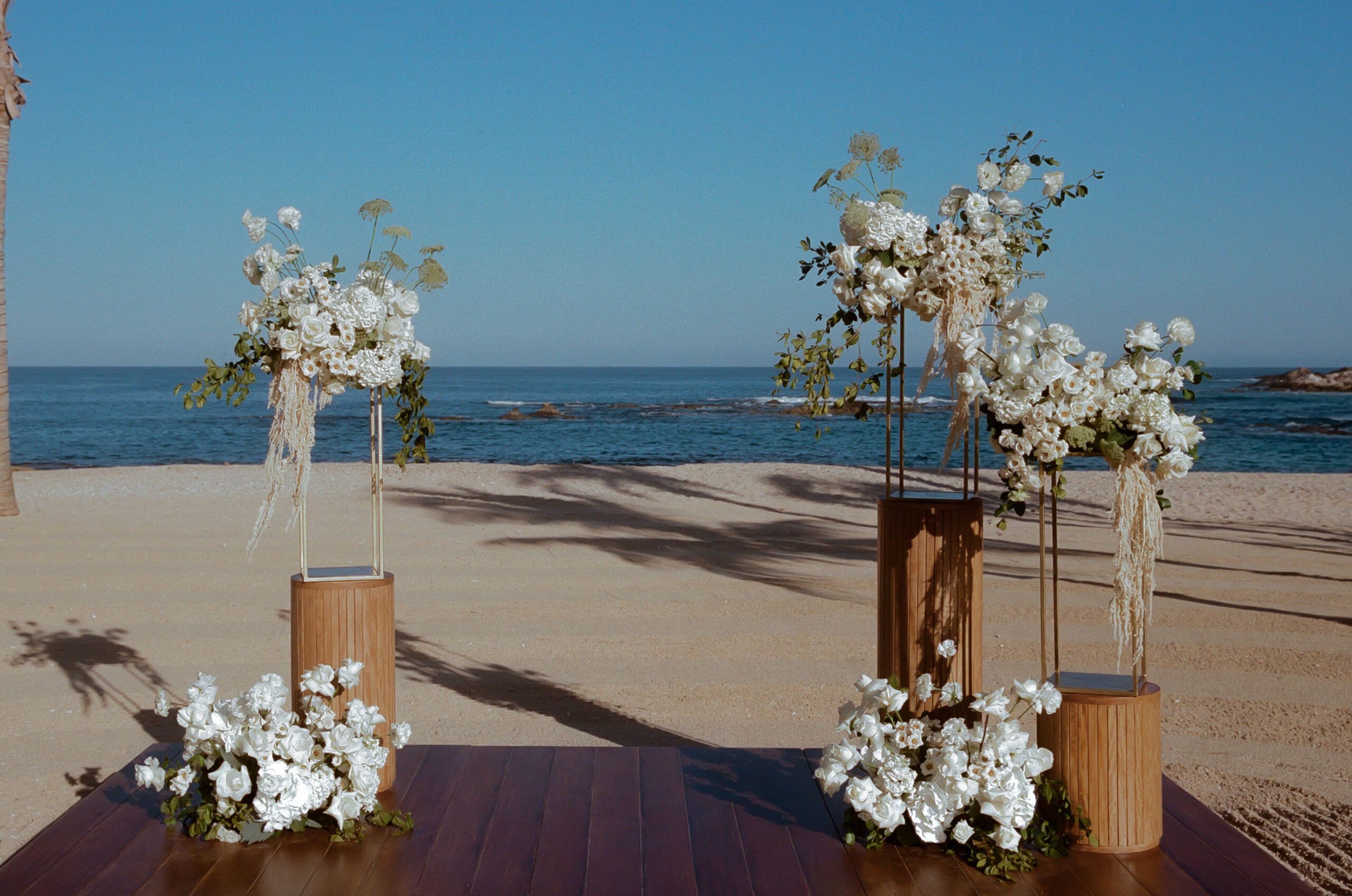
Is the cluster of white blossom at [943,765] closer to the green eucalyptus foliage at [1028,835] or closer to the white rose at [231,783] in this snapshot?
the green eucalyptus foliage at [1028,835]

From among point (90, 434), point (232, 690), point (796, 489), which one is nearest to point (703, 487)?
point (796, 489)

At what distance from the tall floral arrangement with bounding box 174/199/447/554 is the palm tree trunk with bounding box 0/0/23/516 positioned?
28.7ft

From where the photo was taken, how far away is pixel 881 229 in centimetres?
332

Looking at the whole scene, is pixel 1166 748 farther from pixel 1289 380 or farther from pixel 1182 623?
pixel 1289 380

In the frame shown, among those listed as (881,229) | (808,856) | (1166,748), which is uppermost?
(881,229)

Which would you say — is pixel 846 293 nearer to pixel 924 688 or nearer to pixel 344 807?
pixel 924 688

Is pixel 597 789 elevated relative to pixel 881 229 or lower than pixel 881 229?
lower

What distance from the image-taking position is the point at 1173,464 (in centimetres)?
284

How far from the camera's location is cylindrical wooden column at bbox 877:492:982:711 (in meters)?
3.41

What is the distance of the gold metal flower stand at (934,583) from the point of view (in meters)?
3.41

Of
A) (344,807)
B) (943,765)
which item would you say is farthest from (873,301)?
(344,807)

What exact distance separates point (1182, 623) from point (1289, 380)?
5836 cm

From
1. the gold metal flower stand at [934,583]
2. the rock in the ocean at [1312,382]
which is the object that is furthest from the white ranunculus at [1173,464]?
the rock in the ocean at [1312,382]

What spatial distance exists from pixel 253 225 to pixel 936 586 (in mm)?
2485
